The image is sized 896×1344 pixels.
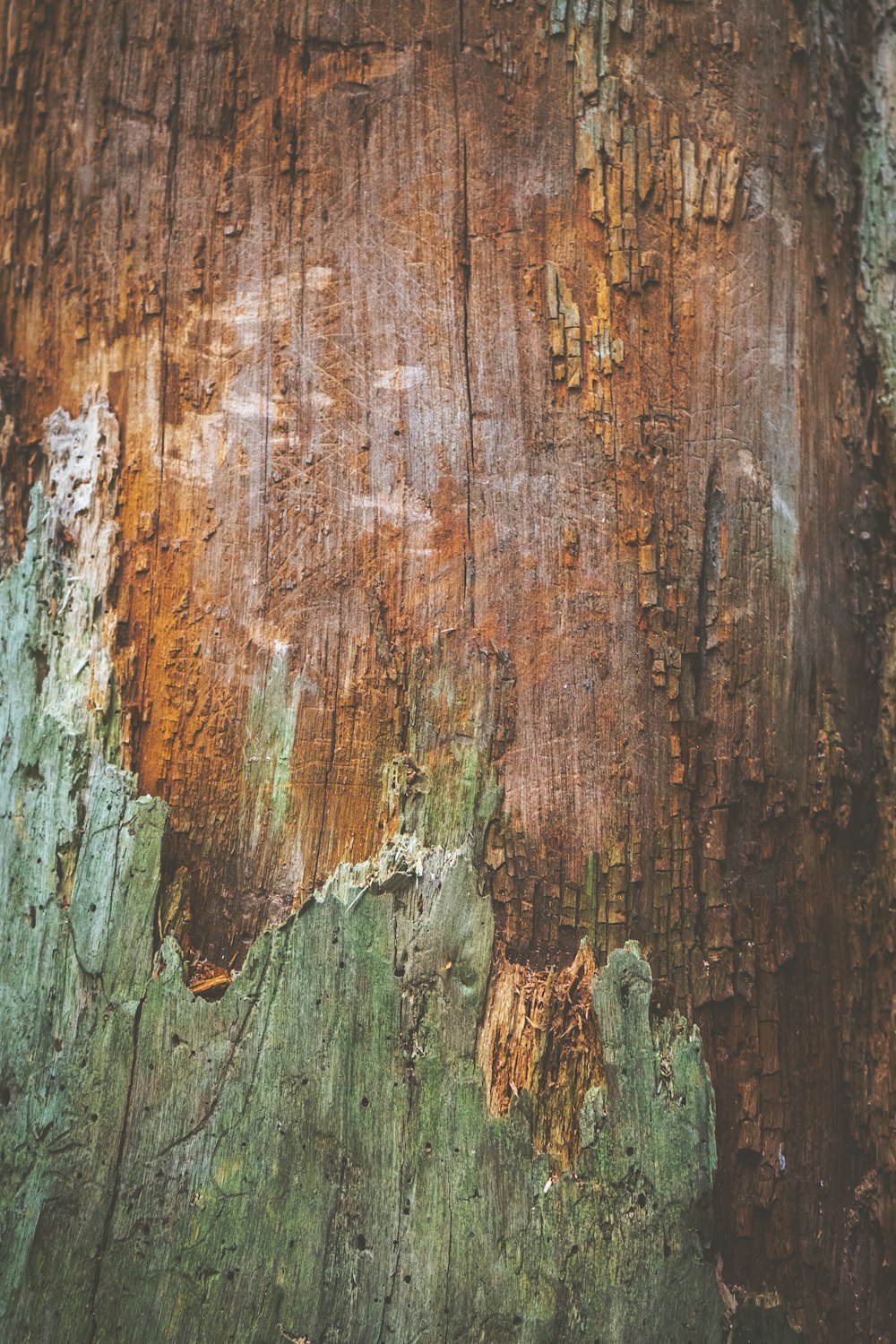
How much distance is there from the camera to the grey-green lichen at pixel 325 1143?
153 cm

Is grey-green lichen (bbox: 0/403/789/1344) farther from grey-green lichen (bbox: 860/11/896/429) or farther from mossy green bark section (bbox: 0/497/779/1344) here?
grey-green lichen (bbox: 860/11/896/429)

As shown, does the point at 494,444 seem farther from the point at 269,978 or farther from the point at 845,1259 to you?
the point at 845,1259

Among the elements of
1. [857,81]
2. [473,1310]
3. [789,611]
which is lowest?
[473,1310]

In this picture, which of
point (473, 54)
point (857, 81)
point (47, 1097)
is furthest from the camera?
point (857, 81)

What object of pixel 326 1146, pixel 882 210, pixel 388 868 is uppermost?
pixel 882 210

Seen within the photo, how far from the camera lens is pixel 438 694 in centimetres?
165

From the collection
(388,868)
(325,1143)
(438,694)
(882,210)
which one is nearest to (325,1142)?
(325,1143)

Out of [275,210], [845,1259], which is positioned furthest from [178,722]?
[845,1259]

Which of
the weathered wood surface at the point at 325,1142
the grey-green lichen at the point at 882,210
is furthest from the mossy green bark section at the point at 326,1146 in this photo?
the grey-green lichen at the point at 882,210

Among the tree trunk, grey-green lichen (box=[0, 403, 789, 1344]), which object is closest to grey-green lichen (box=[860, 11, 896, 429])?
the tree trunk

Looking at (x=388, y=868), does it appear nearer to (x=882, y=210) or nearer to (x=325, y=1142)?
(x=325, y=1142)

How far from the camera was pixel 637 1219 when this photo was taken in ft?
5.04

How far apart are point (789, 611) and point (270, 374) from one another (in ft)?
3.34

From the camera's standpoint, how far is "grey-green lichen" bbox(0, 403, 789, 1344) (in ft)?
5.01
